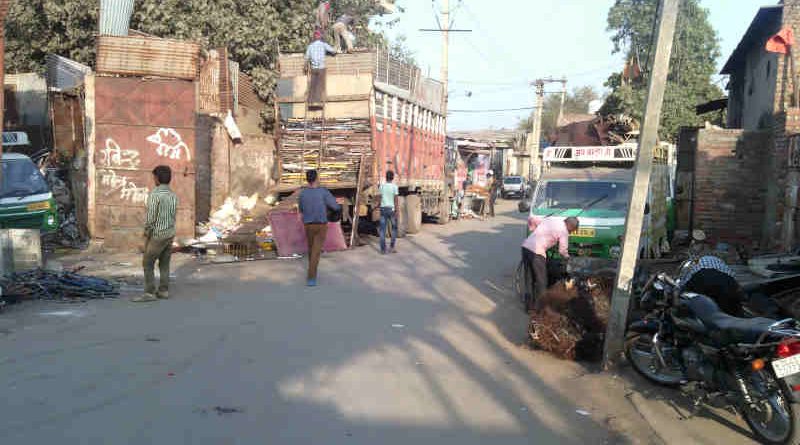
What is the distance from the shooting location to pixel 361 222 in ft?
57.6

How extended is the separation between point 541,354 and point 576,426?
206 centimetres

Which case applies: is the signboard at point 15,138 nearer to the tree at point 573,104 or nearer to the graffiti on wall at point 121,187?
the graffiti on wall at point 121,187

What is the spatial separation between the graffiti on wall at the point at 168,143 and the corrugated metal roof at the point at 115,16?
681cm

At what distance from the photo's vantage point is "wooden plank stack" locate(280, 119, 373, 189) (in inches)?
603

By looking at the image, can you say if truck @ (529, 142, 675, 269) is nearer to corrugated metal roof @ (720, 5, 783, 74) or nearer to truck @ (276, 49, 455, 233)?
corrugated metal roof @ (720, 5, 783, 74)

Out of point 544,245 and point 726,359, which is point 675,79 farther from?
point 726,359

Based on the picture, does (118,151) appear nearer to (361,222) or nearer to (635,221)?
(361,222)

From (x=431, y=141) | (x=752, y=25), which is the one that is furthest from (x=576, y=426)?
(x=431, y=141)

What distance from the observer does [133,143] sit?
42.6ft

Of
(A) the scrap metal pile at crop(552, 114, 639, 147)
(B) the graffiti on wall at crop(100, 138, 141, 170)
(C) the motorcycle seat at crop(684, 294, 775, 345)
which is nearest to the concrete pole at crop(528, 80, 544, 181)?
(A) the scrap metal pile at crop(552, 114, 639, 147)

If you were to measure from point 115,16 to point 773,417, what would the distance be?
18577 millimetres

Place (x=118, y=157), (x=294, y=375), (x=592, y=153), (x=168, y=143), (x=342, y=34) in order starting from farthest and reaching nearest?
(x=342, y=34) < (x=168, y=143) < (x=118, y=157) < (x=592, y=153) < (x=294, y=375)

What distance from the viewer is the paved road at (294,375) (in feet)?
15.1

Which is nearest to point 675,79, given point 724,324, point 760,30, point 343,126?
point 760,30
